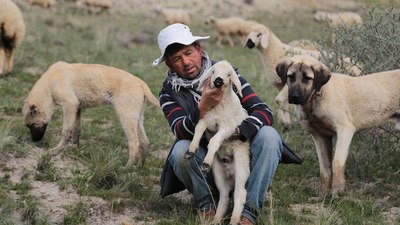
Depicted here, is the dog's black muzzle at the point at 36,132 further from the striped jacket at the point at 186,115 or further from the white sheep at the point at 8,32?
the white sheep at the point at 8,32

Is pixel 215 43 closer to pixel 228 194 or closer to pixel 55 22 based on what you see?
pixel 55 22

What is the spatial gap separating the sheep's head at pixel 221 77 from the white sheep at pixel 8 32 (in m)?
5.96

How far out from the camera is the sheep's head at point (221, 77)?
14.7 ft

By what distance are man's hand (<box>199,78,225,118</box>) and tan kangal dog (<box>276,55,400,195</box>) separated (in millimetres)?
835

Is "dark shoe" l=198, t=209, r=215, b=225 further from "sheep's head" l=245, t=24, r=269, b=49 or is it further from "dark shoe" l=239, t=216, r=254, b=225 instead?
"sheep's head" l=245, t=24, r=269, b=49

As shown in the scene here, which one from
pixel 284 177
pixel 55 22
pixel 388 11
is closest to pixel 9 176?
pixel 284 177

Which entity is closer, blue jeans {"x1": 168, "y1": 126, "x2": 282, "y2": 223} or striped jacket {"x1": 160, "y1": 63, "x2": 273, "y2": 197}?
blue jeans {"x1": 168, "y1": 126, "x2": 282, "y2": 223}

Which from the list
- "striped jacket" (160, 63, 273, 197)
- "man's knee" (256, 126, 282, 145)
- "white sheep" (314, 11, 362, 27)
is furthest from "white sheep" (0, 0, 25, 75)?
"man's knee" (256, 126, 282, 145)

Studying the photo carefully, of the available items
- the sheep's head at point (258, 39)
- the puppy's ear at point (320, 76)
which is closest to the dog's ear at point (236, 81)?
the puppy's ear at point (320, 76)

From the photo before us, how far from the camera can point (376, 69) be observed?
649 cm

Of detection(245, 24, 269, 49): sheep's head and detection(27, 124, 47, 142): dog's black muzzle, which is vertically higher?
detection(245, 24, 269, 49): sheep's head

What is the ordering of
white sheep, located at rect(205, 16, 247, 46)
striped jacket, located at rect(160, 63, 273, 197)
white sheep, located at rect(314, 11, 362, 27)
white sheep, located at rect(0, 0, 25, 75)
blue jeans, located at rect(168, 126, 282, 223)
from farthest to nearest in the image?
1. white sheep, located at rect(205, 16, 247, 46)
2. white sheep, located at rect(0, 0, 25, 75)
3. white sheep, located at rect(314, 11, 362, 27)
4. striped jacket, located at rect(160, 63, 273, 197)
5. blue jeans, located at rect(168, 126, 282, 223)

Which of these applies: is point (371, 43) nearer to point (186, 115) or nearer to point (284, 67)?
point (284, 67)

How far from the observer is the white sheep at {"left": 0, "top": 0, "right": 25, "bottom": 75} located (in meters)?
9.72
